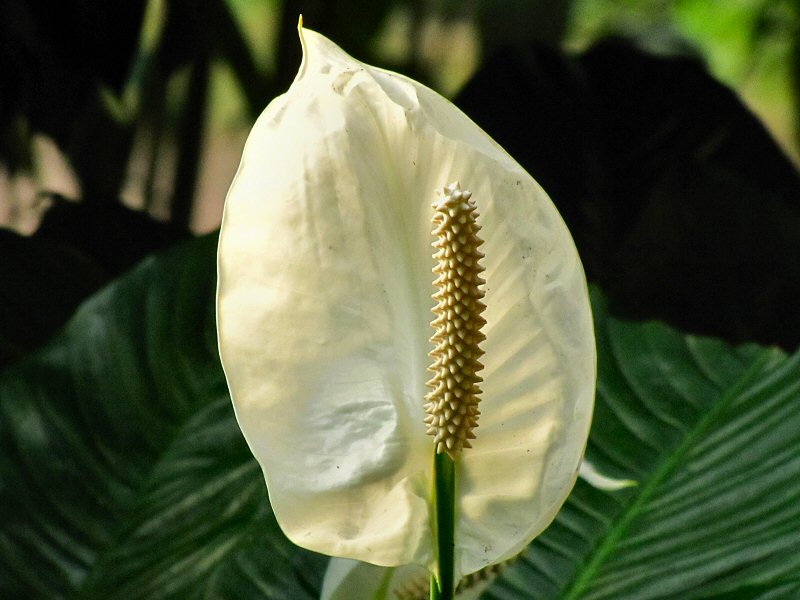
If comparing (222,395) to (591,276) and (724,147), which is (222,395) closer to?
(591,276)

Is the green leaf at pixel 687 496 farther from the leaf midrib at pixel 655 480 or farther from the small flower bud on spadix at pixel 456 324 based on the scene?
the small flower bud on spadix at pixel 456 324

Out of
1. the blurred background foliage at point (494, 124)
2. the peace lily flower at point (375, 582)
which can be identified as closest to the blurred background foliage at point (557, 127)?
the blurred background foliage at point (494, 124)

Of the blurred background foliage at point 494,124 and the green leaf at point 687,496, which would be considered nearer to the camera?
the green leaf at point 687,496

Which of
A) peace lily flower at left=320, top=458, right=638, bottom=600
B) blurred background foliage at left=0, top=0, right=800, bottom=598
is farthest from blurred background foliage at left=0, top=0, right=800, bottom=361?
peace lily flower at left=320, top=458, right=638, bottom=600

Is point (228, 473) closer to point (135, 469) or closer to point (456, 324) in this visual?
point (135, 469)

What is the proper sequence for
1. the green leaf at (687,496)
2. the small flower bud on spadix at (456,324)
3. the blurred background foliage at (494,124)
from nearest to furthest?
the small flower bud on spadix at (456,324) → the green leaf at (687,496) → the blurred background foliage at (494,124)

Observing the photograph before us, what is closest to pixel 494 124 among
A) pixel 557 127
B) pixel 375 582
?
pixel 557 127

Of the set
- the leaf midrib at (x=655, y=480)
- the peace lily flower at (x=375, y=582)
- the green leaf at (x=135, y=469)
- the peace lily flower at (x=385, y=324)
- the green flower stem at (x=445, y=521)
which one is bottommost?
the green leaf at (x=135, y=469)
